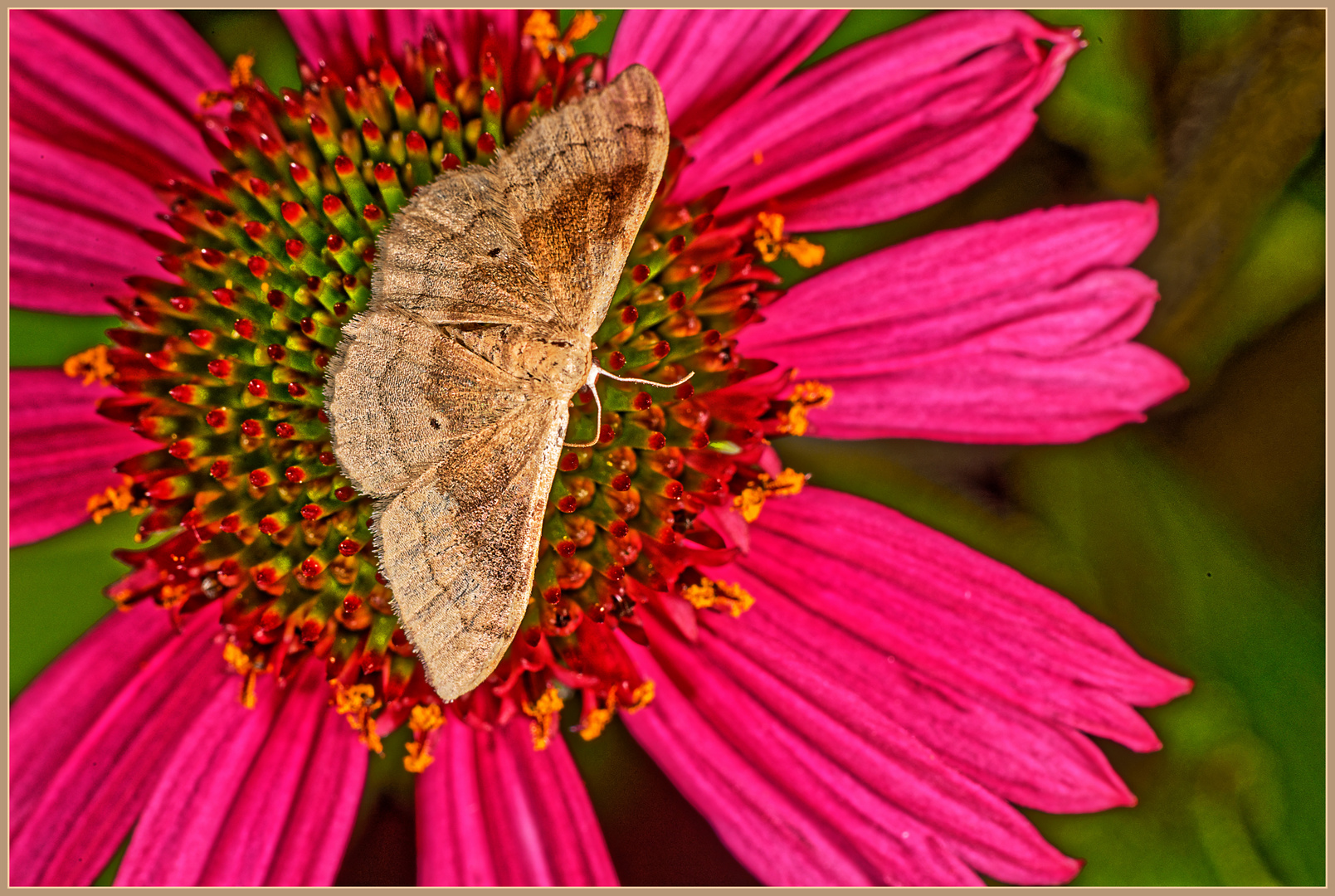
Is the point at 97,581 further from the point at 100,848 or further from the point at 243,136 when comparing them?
the point at 243,136

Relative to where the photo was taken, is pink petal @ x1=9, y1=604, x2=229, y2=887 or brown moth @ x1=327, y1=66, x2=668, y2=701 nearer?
brown moth @ x1=327, y1=66, x2=668, y2=701

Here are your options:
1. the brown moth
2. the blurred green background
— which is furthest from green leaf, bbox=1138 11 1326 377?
the brown moth

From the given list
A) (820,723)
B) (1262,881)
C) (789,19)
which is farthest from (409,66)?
(1262,881)

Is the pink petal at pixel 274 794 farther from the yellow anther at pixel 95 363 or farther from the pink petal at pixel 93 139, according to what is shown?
the pink petal at pixel 93 139

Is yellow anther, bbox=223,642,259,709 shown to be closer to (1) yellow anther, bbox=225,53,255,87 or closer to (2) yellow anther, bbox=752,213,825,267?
(1) yellow anther, bbox=225,53,255,87

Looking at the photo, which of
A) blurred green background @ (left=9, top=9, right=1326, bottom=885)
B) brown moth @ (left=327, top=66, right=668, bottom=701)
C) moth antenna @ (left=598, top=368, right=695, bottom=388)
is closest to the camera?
brown moth @ (left=327, top=66, right=668, bottom=701)

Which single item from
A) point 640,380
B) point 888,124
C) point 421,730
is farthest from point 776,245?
point 421,730
